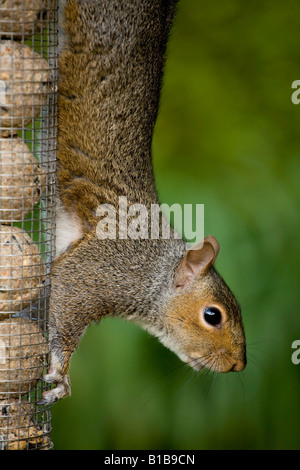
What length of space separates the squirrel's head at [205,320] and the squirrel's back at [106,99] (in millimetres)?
348

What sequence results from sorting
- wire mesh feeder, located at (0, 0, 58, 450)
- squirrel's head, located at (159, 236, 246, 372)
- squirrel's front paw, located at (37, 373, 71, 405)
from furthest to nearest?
squirrel's head, located at (159, 236, 246, 372), squirrel's front paw, located at (37, 373, 71, 405), wire mesh feeder, located at (0, 0, 58, 450)

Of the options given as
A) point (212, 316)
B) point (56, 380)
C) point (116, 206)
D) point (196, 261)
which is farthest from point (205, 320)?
point (56, 380)

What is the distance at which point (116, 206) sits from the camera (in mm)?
3199

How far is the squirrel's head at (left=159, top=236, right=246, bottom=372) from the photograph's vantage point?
3307mm

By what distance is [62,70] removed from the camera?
121 inches

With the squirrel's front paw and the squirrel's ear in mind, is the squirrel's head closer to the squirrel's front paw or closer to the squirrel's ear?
the squirrel's ear

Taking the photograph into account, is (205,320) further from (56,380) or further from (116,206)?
(56,380)

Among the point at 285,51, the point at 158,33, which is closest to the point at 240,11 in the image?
the point at 285,51

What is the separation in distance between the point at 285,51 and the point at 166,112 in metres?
0.59

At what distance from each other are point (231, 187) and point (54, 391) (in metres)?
1.35

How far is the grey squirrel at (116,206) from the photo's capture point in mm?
3062

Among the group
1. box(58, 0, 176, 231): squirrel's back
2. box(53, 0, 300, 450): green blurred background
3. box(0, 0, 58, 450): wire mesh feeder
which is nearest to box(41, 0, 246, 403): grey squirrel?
box(58, 0, 176, 231): squirrel's back

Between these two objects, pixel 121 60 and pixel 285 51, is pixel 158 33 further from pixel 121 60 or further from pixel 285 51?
pixel 285 51

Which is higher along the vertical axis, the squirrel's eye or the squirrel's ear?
the squirrel's ear
